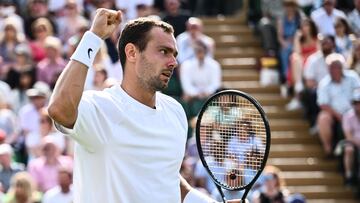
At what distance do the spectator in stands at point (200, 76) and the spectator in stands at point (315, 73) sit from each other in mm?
1146

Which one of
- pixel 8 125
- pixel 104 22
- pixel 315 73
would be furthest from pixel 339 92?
pixel 104 22

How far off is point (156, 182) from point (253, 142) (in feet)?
3.95

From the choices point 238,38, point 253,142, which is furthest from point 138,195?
point 238,38

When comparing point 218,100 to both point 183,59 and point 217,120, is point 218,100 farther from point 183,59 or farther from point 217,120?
point 183,59

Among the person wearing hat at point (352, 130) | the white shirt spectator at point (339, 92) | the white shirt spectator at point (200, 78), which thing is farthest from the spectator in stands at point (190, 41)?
the person wearing hat at point (352, 130)

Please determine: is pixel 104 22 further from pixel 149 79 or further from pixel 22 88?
pixel 22 88

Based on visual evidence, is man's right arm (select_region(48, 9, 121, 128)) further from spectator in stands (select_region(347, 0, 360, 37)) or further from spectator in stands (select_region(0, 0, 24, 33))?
spectator in stands (select_region(347, 0, 360, 37))

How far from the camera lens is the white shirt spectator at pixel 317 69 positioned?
15.0 meters

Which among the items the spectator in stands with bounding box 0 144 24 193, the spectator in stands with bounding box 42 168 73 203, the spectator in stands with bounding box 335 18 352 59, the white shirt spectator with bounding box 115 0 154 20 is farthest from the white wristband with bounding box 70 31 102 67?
the white shirt spectator with bounding box 115 0 154 20

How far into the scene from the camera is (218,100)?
260 inches

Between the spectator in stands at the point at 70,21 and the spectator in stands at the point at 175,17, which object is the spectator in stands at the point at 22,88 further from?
the spectator in stands at the point at 175,17

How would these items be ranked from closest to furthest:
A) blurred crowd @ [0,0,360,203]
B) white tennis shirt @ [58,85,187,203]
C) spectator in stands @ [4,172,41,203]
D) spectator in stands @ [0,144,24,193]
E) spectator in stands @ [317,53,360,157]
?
white tennis shirt @ [58,85,187,203] < spectator in stands @ [4,172,41,203] < spectator in stands @ [0,144,24,193] < blurred crowd @ [0,0,360,203] < spectator in stands @ [317,53,360,157]

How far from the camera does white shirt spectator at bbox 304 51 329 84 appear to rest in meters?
15.0

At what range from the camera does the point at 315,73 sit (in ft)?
49.2
